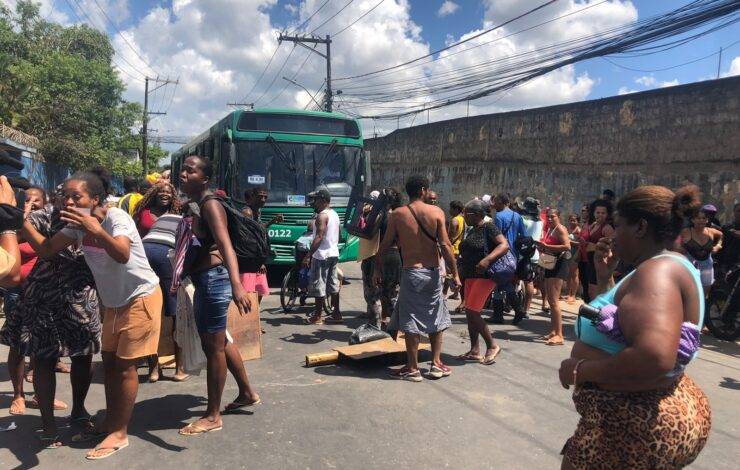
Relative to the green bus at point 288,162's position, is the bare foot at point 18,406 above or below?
below

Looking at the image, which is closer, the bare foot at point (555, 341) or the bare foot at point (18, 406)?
the bare foot at point (18, 406)

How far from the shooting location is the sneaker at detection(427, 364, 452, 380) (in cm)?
498

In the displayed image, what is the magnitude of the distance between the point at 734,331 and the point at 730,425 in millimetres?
3624

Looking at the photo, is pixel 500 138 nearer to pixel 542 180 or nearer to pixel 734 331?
pixel 542 180

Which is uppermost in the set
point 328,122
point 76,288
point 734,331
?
point 328,122

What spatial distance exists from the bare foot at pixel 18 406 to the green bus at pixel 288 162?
243 inches

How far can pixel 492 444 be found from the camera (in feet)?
12.2

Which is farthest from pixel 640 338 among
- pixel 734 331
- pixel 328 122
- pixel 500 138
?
pixel 500 138

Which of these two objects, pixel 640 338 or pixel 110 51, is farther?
pixel 110 51

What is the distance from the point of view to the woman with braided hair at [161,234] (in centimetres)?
456

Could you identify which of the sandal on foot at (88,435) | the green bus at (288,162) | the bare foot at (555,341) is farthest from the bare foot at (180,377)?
the green bus at (288,162)

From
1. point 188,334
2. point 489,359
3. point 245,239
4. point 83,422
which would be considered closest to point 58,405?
point 83,422

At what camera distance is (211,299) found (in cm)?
361

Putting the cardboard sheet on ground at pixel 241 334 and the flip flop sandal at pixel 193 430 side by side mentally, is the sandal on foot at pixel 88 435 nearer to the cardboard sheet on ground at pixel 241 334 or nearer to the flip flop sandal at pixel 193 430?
the flip flop sandal at pixel 193 430
